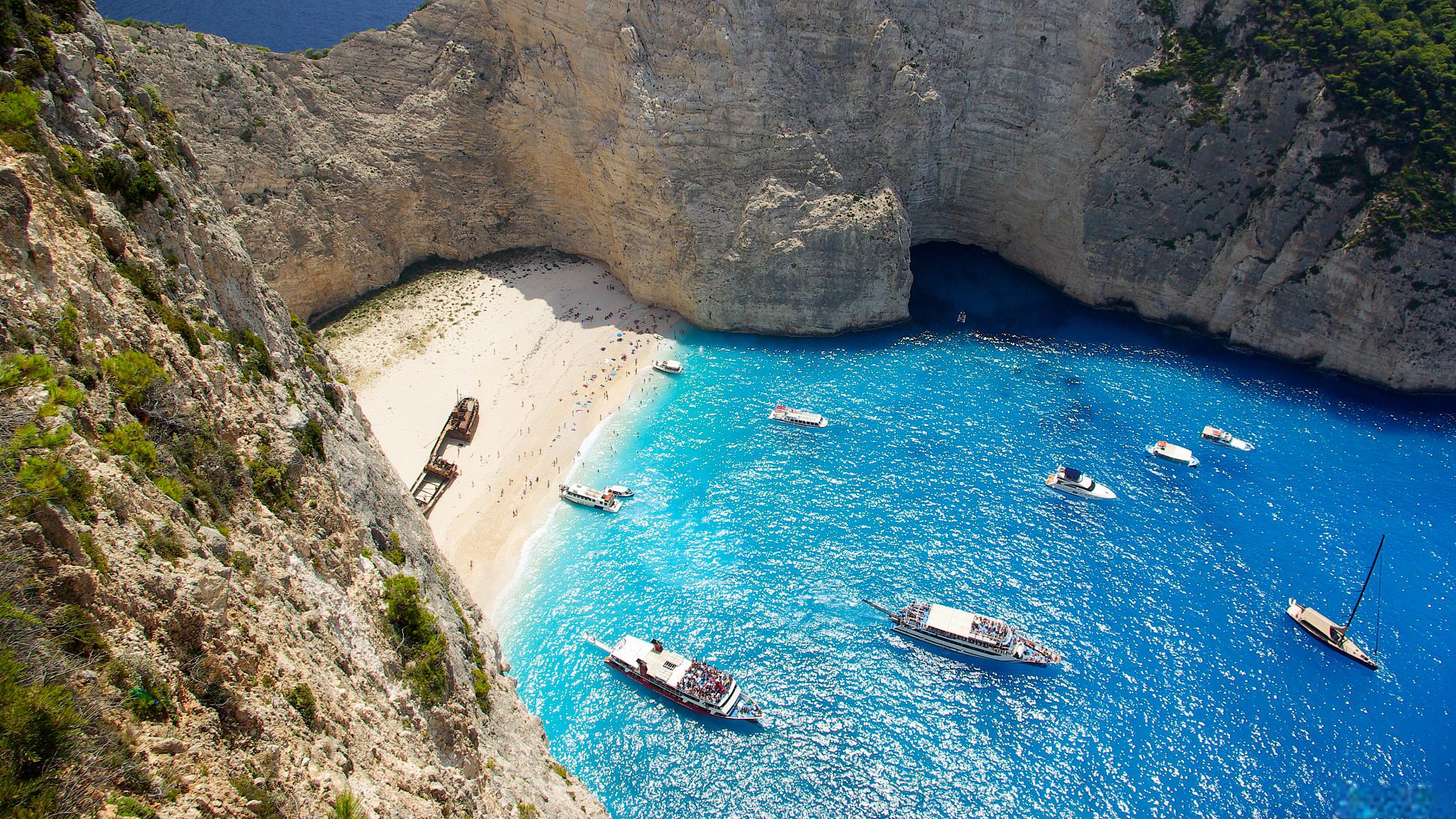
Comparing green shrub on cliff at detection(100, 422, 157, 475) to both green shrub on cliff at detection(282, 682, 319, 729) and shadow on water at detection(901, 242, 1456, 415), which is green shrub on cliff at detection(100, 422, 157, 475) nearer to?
green shrub on cliff at detection(282, 682, 319, 729)

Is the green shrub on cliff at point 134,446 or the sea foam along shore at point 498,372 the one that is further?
the sea foam along shore at point 498,372

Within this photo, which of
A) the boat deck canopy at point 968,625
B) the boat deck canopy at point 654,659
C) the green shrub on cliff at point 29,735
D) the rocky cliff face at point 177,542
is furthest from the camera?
the boat deck canopy at point 968,625

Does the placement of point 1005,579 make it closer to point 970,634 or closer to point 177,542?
point 970,634

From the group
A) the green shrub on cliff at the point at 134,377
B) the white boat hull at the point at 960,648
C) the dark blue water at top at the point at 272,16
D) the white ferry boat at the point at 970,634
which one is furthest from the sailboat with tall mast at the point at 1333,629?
the dark blue water at top at the point at 272,16

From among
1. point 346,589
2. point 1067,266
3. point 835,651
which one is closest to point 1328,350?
point 1067,266

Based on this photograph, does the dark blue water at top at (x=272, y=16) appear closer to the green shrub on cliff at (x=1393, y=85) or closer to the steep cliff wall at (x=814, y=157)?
the steep cliff wall at (x=814, y=157)

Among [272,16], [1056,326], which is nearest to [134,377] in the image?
[1056,326]

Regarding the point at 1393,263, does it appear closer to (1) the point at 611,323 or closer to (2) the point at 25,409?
(1) the point at 611,323
